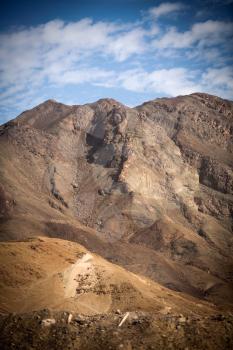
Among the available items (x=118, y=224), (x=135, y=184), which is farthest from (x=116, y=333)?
(x=135, y=184)

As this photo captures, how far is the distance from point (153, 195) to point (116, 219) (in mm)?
13137

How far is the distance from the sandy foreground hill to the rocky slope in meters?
0.30

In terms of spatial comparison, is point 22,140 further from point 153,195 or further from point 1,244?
point 1,244

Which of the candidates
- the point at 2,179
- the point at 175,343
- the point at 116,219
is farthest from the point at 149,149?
the point at 175,343

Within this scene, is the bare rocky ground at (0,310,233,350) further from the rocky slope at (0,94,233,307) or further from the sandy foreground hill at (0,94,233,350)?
the rocky slope at (0,94,233,307)

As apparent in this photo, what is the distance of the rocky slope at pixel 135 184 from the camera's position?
62062 mm

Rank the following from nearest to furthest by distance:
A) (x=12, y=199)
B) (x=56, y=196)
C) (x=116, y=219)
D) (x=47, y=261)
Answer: (x=47, y=261) → (x=12, y=199) → (x=116, y=219) → (x=56, y=196)

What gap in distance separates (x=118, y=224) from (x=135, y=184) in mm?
12403

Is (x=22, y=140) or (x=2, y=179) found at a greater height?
(x=22, y=140)

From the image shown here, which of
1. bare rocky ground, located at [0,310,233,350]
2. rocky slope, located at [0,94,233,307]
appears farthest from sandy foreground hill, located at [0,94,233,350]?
rocky slope, located at [0,94,233,307]

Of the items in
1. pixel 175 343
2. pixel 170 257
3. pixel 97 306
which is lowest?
pixel 170 257

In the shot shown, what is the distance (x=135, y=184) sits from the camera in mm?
82000

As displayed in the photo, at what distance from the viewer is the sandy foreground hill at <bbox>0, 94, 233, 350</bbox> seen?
12562 mm

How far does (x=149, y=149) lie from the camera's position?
9031 centimetres
